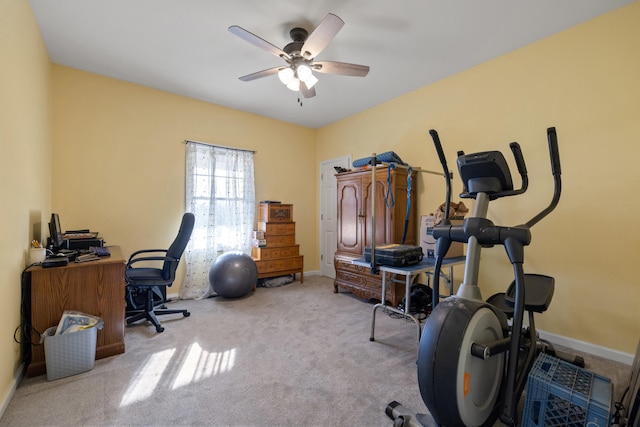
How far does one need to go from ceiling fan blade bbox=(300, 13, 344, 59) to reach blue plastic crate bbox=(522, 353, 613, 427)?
8.06 feet

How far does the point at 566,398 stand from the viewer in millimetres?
1298

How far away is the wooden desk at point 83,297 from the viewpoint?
2.01m

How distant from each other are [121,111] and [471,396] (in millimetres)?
4454

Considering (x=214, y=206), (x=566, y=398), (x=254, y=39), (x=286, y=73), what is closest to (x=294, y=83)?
(x=286, y=73)

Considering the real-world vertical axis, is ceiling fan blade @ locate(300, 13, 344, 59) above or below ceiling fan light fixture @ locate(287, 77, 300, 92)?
above

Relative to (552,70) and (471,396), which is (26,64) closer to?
(471,396)

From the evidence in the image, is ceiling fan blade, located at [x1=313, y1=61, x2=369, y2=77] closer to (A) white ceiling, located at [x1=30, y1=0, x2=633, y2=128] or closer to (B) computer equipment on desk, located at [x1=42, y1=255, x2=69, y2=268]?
(A) white ceiling, located at [x1=30, y1=0, x2=633, y2=128]

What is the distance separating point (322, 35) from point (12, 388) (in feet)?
10.5

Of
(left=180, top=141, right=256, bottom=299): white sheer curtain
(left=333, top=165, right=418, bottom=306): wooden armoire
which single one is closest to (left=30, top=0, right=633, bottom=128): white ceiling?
(left=180, top=141, right=256, bottom=299): white sheer curtain

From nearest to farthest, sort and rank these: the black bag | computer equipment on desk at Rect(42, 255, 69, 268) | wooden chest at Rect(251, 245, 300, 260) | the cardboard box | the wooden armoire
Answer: computer equipment on desk at Rect(42, 255, 69, 268) < the cardboard box < the black bag < the wooden armoire < wooden chest at Rect(251, 245, 300, 260)

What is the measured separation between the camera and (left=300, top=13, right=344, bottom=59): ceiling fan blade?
6.28 ft

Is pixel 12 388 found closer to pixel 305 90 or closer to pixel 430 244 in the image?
pixel 305 90

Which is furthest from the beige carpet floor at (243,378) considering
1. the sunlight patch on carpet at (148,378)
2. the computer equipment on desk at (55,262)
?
the computer equipment on desk at (55,262)

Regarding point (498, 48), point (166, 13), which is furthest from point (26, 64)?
point (498, 48)
